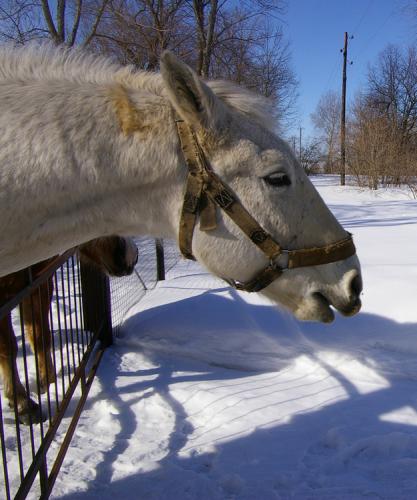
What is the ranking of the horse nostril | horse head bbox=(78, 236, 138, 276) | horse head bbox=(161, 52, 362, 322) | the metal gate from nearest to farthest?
horse head bbox=(161, 52, 362, 322) < the horse nostril < the metal gate < horse head bbox=(78, 236, 138, 276)

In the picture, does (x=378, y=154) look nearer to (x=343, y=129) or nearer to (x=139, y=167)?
(x=343, y=129)

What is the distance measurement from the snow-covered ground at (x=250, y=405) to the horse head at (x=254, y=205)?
1.31 meters

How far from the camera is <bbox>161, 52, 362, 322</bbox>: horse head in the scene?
65.0 inches

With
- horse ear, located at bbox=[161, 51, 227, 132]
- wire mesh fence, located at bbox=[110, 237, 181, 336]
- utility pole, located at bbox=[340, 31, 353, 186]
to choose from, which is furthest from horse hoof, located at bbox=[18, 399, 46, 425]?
utility pole, located at bbox=[340, 31, 353, 186]

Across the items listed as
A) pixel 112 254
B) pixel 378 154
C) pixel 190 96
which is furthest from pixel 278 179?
pixel 378 154

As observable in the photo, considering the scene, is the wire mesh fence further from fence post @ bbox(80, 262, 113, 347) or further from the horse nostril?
the horse nostril

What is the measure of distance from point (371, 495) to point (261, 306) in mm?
2706

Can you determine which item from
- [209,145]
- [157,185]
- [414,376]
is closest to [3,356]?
[157,185]

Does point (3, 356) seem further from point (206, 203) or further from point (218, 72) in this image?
point (218, 72)

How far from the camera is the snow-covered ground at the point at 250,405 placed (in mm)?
2553

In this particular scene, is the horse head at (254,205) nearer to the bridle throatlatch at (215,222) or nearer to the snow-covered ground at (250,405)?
the bridle throatlatch at (215,222)

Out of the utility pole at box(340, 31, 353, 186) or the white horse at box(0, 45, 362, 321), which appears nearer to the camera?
the white horse at box(0, 45, 362, 321)

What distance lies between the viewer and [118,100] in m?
1.64

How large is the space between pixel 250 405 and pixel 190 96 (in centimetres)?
255
